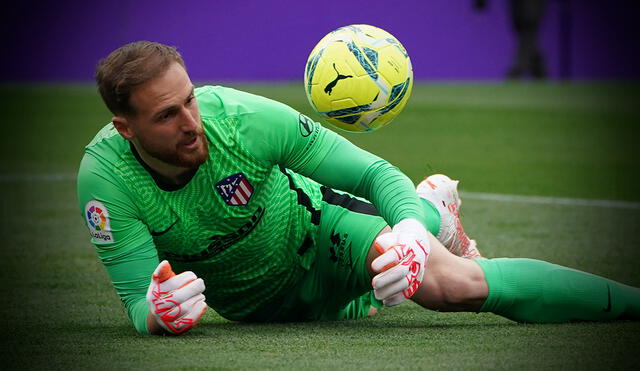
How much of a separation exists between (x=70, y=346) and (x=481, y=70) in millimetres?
21839

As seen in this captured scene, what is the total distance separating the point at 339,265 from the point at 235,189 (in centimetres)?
60

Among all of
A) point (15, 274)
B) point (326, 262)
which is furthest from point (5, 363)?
point (15, 274)

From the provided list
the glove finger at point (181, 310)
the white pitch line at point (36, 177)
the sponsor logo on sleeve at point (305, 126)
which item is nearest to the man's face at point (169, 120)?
the sponsor logo on sleeve at point (305, 126)

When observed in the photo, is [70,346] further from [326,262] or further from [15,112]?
[15,112]

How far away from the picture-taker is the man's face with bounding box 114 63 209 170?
159 inches

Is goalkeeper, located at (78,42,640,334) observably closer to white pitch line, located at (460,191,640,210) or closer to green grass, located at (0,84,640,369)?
green grass, located at (0,84,640,369)

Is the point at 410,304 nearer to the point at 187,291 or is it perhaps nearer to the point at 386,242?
the point at 386,242

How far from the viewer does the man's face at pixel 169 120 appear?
4043 millimetres

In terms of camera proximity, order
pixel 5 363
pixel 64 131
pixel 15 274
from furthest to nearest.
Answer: pixel 64 131 < pixel 15 274 < pixel 5 363

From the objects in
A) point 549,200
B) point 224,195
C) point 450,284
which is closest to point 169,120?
point 224,195

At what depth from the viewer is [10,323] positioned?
4.72m

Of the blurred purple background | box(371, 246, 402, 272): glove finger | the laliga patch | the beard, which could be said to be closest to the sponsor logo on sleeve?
the beard

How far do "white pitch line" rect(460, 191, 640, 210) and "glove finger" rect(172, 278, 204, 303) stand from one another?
5208mm

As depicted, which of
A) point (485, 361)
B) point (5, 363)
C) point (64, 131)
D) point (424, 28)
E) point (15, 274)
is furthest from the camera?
point (424, 28)
